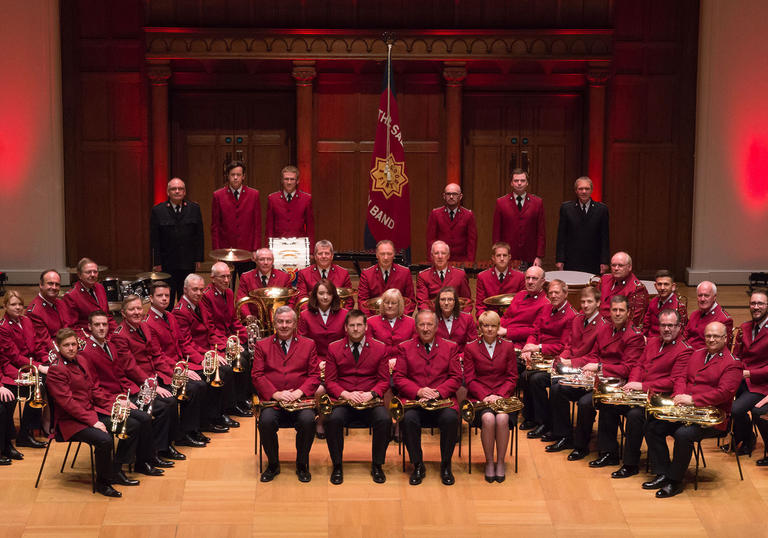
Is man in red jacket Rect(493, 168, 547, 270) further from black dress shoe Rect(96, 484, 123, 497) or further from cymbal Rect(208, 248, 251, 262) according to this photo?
black dress shoe Rect(96, 484, 123, 497)

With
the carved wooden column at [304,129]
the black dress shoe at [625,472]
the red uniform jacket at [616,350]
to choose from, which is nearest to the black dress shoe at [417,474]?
the black dress shoe at [625,472]

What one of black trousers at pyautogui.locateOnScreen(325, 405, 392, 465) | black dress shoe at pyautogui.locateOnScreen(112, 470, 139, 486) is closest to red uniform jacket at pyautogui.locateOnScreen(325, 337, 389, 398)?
black trousers at pyautogui.locateOnScreen(325, 405, 392, 465)

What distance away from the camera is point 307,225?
1032 centimetres

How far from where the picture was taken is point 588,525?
21.4 feet

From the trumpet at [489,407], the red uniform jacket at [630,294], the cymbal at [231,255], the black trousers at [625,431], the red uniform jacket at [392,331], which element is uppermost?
the cymbal at [231,255]

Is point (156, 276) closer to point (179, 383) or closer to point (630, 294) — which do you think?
point (179, 383)

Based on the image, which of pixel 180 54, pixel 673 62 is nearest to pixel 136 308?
pixel 180 54

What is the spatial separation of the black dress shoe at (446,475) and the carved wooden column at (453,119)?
6.23 meters

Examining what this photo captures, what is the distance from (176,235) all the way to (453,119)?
14.2ft

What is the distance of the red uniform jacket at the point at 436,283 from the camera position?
8.98 m

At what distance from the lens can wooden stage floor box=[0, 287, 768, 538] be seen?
6441 mm

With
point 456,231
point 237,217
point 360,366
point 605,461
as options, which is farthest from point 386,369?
point 237,217

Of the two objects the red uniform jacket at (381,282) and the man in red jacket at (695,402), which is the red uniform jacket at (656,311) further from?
the red uniform jacket at (381,282)

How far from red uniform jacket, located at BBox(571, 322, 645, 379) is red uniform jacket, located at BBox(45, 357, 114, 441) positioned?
3.51 meters
